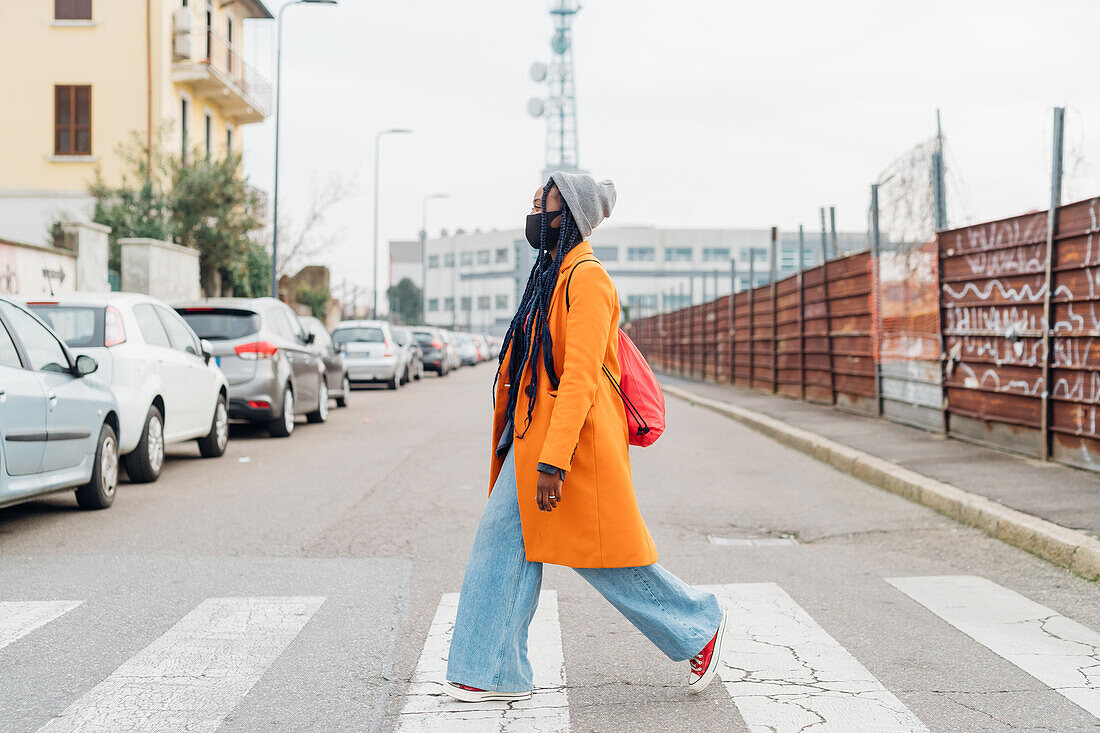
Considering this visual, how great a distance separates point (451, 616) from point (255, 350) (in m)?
8.49

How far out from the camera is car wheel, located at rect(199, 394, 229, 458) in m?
11.1

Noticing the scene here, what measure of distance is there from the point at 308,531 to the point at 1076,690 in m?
4.68

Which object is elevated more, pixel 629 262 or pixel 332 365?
pixel 629 262

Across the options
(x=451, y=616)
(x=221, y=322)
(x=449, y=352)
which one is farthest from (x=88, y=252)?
(x=449, y=352)

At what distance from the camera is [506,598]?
142 inches

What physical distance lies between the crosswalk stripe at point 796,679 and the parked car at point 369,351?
65.0 ft

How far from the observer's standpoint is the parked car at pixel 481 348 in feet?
178

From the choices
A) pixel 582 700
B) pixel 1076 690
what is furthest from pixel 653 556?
pixel 1076 690

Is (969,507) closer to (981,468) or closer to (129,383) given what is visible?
(981,468)

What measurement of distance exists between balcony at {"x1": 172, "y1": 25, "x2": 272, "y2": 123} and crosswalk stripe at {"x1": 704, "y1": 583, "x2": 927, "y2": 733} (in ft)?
92.5

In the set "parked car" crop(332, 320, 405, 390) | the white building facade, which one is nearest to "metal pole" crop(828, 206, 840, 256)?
"parked car" crop(332, 320, 405, 390)

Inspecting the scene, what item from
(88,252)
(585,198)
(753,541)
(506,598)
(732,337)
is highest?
(88,252)

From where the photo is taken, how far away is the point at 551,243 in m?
3.77

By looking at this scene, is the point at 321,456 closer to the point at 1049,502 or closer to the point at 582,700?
the point at 1049,502
